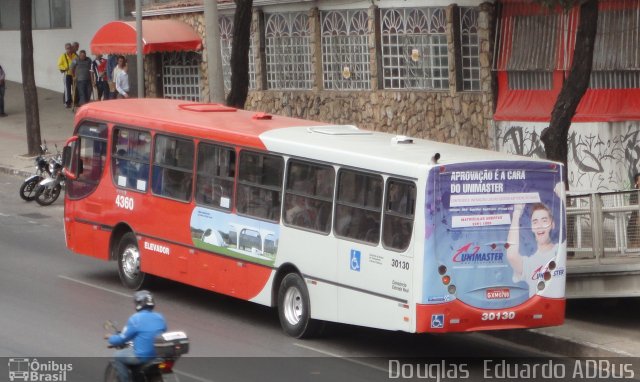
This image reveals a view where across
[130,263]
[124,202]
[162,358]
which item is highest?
[124,202]

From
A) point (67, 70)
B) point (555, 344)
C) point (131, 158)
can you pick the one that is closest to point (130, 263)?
point (131, 158)

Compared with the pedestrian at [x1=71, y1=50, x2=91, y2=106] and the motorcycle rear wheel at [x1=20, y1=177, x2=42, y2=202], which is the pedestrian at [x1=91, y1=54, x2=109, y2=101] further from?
the motorcycle rear wheel at [x1=20, y1=177, x2=42, y2=202]

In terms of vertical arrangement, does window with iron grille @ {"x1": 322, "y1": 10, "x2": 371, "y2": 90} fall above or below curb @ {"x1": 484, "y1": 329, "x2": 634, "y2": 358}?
above

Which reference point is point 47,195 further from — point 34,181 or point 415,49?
point 415,49

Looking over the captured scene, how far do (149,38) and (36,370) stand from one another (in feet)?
60.0

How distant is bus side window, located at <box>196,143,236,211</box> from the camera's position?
15422mm

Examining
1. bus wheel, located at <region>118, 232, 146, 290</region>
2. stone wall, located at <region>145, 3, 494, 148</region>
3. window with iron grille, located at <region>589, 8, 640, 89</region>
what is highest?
window with iron grille, located at <region>589, 8, 640, 89</region>

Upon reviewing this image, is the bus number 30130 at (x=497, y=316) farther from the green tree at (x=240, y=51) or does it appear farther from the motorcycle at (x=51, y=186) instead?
the motorcycle at (x=51, y=186)

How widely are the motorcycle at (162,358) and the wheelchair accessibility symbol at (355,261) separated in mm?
4037

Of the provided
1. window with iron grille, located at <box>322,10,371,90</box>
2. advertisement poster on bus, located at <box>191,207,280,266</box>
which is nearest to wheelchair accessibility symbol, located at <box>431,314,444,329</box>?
advertisement poster on bus, located at <box>191,207,280,266</box>

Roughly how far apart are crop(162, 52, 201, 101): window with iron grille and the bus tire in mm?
16973

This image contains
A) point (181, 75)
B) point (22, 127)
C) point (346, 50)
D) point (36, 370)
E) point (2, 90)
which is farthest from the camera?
point (2, 90)

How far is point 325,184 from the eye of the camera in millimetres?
14109

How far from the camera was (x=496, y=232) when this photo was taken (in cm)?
1302
